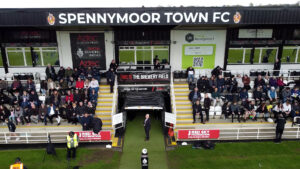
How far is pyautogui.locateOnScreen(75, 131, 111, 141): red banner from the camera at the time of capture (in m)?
12.0

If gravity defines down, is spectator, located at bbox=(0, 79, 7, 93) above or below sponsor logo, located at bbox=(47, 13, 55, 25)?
below

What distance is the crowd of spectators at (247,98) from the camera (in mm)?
13312

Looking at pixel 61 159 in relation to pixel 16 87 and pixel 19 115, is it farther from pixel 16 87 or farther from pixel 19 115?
pixel 16 87

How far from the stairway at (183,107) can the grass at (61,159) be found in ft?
13.2

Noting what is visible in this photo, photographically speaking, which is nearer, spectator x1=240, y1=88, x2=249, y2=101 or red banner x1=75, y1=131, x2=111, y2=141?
red banner x1=75, y1=131, x2=111, y2=141

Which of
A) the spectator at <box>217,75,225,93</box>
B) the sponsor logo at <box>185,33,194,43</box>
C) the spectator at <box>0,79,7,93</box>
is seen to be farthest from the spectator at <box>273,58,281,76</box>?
the spectator at <box>0,79,7,93</box>

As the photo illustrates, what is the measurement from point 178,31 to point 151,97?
4940 millimetres

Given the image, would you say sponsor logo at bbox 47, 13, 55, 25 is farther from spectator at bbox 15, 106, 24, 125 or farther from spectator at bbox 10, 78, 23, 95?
spectator at bbox 15, 106, 24, 125

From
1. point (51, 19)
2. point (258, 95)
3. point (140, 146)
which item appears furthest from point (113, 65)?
point (258, 95)

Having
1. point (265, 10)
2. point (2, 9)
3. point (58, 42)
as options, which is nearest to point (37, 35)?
point (58, 42)

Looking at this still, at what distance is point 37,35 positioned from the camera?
15859 millimetres

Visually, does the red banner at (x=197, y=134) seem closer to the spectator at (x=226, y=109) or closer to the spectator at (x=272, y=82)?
the spectator at (x=226, y=109)

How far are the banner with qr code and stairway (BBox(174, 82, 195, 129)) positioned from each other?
1874 millimetres

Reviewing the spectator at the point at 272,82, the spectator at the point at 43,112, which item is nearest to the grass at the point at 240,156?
the spectator at the point at 272,82
